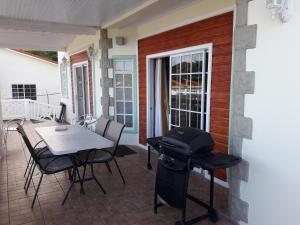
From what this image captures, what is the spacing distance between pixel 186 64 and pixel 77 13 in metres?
2.15

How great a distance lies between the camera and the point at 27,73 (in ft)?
38.9

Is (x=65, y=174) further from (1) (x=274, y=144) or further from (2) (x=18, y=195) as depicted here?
(1) (x=274, y=144)

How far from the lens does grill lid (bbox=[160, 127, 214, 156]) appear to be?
2.41 m

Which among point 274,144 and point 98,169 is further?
point 98,169

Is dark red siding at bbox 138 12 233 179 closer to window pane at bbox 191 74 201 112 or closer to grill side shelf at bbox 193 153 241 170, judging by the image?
window pane at bbox 191 74 201 112

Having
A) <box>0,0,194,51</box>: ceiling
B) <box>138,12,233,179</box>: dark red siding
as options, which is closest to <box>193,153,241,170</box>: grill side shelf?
<box>138,12,233,179</box>: dark red siding

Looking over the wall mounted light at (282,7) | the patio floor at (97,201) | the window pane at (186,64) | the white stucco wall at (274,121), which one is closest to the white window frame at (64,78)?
the patio floor at (97,201)

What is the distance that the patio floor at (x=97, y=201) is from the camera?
269 centimetres

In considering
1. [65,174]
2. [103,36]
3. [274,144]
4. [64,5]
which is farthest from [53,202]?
[103,36]

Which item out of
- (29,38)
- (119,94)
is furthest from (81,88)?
(119,94)

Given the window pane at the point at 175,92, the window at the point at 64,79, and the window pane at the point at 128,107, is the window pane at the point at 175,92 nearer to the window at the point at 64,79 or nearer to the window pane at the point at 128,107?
the window pane at the point at 128,107

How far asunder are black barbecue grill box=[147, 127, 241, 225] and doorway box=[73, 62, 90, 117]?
17.7 ft

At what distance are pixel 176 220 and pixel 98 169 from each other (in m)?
1.95

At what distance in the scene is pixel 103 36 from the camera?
18.0ft
